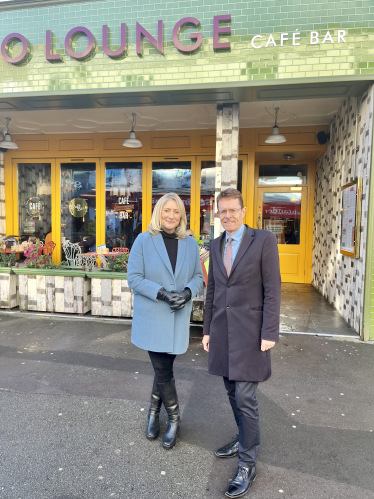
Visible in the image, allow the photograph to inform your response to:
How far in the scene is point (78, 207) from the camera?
916 centimetres

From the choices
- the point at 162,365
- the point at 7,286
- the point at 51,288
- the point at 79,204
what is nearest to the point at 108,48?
the point at 51,288

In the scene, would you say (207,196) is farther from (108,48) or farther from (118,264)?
(108,48)

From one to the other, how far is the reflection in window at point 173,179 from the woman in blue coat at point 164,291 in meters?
5.86

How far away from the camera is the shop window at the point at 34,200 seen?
9.29 meters

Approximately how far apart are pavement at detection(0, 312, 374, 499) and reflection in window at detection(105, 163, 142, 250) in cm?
454

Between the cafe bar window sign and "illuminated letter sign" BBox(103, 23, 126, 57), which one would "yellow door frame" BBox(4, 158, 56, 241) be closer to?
the cafe bar window sign

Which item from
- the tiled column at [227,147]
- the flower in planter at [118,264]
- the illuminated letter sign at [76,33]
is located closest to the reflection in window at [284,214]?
the tiled column at [227,147]

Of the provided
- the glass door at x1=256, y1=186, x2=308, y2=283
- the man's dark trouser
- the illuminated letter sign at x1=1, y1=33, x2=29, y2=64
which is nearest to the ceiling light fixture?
the glass door at x1=256, y1=186, x2=308, y2=283

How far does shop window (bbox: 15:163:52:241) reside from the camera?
929cm

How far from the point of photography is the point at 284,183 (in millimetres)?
9008

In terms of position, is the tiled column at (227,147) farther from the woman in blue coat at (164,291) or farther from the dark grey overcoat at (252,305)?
the dark grey overcoat at (252,305)

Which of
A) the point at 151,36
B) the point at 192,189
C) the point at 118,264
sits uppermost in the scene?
the point at 151,36

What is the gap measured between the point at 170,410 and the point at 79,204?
7465 mm

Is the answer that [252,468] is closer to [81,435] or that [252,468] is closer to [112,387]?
[81,435]
